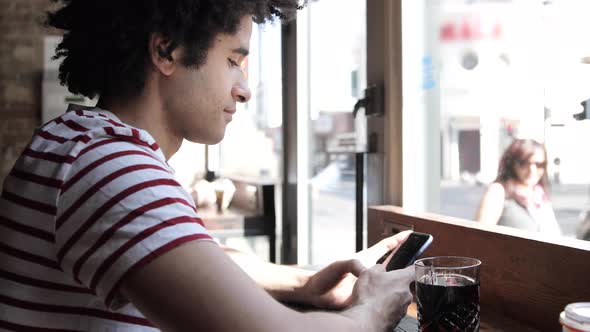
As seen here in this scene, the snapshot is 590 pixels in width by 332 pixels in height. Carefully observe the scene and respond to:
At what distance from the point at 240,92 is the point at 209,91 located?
0.29ft

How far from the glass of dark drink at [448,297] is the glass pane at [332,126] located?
1379 mm

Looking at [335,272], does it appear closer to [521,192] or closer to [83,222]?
[83,222]

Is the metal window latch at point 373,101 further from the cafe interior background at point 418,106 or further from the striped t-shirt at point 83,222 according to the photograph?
the striped t-shirt at point 83,222

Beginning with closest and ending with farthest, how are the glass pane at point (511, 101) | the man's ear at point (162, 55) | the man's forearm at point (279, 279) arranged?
the man's ear at point (162, 55) → the man's forearm at point (279, 279) → the glass pane at point (511, 101)

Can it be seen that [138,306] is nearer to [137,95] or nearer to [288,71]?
[137,95]

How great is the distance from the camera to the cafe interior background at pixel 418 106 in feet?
5.05

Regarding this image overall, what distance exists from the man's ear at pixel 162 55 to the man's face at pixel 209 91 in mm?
13

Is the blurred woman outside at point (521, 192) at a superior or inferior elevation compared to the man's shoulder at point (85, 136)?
inferior

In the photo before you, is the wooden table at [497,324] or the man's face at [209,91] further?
the wooden table at [497,324]

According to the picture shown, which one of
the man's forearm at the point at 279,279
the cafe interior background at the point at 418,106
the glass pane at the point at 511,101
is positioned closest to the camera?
the man's forearm at the point at 279,279

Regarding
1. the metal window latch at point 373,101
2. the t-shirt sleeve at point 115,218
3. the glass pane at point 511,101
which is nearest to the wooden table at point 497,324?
the glass pane at point 511,101

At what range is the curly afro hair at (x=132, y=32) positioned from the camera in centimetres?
90

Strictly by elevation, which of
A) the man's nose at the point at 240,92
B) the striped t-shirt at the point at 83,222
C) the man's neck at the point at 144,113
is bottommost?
the striped t-shirt at the point at 83,222

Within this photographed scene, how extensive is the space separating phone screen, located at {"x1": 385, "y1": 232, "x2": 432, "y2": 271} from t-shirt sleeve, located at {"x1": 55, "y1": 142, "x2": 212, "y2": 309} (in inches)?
19.9
